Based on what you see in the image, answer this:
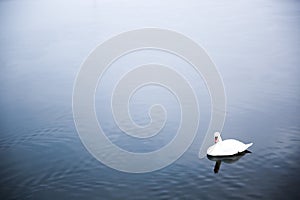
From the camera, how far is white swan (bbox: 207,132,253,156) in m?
21.8

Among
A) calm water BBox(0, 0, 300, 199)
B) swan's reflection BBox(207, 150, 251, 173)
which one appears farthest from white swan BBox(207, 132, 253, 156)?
calm water BBox(0, 0, 300, 199)

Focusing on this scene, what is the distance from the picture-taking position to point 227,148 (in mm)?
21922

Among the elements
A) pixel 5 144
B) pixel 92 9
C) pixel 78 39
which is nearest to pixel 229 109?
pixel 5 144

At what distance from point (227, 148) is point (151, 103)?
33.0ft

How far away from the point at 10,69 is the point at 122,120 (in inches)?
859

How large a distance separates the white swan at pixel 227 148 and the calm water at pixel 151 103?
560mm

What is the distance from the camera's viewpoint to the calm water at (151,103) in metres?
20.0

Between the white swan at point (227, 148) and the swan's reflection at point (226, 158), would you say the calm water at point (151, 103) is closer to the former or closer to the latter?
the swan's reflection at point (226, 158)

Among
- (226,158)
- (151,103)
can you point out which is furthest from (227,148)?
(151,103)

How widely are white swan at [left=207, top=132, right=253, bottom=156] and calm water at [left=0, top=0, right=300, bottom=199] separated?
560 millimetres

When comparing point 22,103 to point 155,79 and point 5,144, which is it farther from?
point 155,79

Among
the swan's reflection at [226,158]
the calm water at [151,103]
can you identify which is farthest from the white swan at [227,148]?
the calm water at [151,103]

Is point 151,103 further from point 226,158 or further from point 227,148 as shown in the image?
→ point 226,158

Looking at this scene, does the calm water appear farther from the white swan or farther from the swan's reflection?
the white swan
